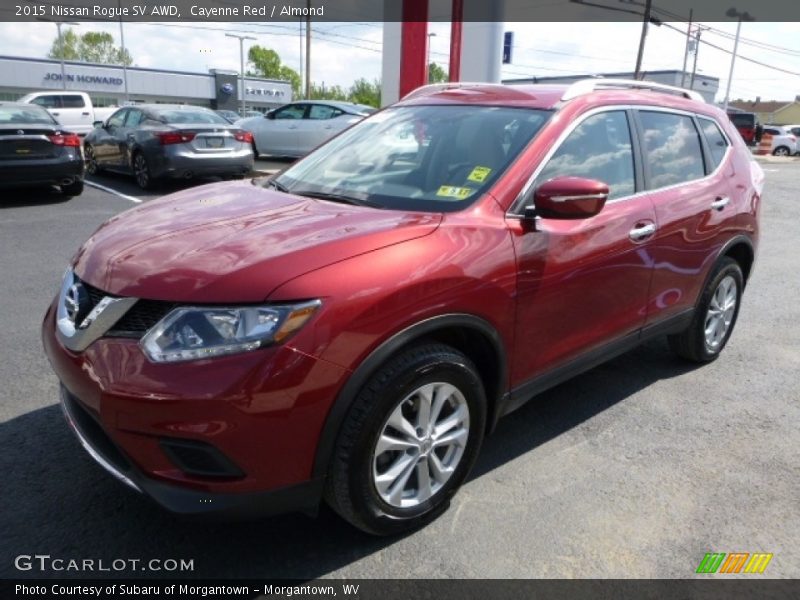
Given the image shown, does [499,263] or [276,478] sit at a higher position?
[499,263]

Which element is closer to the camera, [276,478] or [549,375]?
[276,478]

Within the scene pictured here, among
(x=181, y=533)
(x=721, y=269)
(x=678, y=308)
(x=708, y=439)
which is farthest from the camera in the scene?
(x=721, y=269)

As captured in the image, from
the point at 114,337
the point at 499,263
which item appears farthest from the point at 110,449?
the point at 499,263

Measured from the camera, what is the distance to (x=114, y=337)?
90.4 inches

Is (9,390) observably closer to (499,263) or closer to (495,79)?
(499,263)

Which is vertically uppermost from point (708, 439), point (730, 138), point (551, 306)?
point (730, 138)

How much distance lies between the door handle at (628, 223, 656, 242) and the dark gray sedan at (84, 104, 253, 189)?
8.71 meters

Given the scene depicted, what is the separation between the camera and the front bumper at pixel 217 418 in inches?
83.7

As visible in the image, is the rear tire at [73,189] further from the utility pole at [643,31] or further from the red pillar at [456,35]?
the utility pole at [643,31]

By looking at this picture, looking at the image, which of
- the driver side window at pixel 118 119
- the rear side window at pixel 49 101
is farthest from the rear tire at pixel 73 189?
the rear side window at pixel 49 101

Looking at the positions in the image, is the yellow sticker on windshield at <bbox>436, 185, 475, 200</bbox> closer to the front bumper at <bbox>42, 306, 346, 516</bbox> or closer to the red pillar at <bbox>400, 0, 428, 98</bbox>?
the front bumper at <bbox>42, 306, 346, 516</bbox>

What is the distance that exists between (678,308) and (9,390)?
12.9 feet

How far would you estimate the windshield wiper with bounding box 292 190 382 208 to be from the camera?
3027 millimetres

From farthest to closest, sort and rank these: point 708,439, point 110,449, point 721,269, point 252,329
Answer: point 721,269 < point 708,439 < point 110,449 < point 252,329
